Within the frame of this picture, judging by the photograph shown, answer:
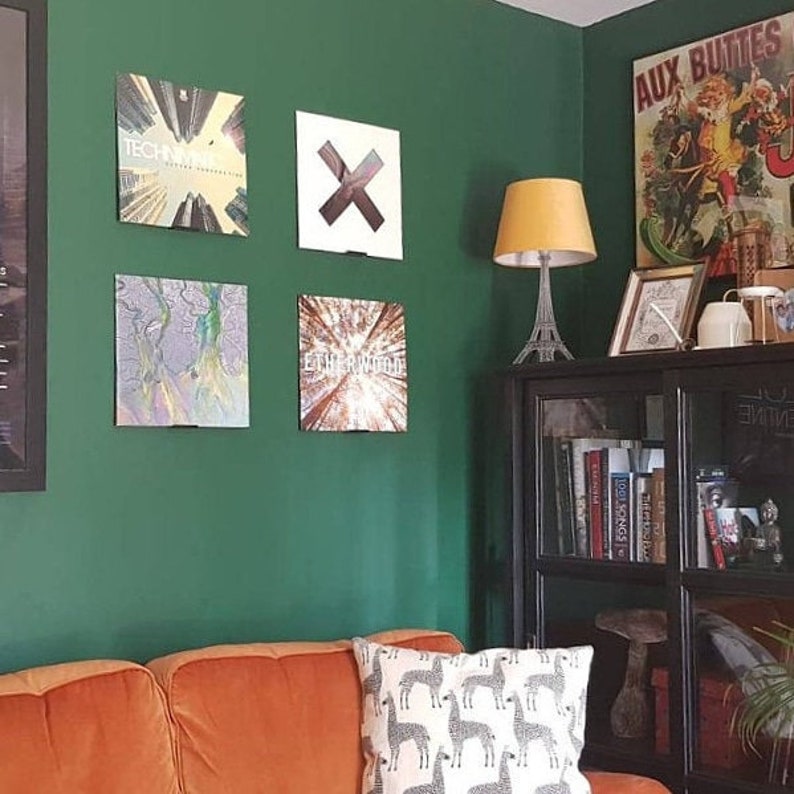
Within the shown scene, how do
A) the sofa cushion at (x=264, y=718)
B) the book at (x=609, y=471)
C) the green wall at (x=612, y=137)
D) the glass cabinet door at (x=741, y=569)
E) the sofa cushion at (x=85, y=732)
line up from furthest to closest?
1. the green wall at (x=612, y=137)
2. the book at (x=609, y=471)
3. the glass cabinet door at (x=741, y=569)
4. the sofa cushion at (x=264, y=718)
5. the sofa cushion at (x=85, y=732)

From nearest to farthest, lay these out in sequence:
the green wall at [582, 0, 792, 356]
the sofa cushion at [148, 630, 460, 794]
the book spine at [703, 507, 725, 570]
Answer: the sofa cushion at [148, 630, 460, 794], the book spine at [703, 507, 725, 570], the green wall at [582, 0, 792, 356]

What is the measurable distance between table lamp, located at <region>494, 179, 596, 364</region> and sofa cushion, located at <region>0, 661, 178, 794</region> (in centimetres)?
145

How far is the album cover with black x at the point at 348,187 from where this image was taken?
3.08 metres

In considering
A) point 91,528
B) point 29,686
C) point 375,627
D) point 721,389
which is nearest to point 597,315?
point 721,389

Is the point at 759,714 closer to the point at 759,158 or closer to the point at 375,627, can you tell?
the point at 375,627

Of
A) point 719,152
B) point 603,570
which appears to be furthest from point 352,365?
point 719,152

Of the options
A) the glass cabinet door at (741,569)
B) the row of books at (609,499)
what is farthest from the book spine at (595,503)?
the glass cabinet door at (741,569)

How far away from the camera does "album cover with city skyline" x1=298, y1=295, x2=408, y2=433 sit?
3.06m

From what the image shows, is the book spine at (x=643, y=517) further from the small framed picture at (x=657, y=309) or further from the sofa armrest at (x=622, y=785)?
the sofa armrest at (x=622, y=785)

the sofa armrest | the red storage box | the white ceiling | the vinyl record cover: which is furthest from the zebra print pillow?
the white ceiling

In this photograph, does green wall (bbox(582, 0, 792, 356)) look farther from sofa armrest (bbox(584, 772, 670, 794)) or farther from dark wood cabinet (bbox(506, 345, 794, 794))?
sofa armrest (bbox(584, 772, 670, 794))

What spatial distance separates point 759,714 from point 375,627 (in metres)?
0.97

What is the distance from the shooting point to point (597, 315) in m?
3.65

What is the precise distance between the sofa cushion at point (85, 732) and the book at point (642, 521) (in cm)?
122
